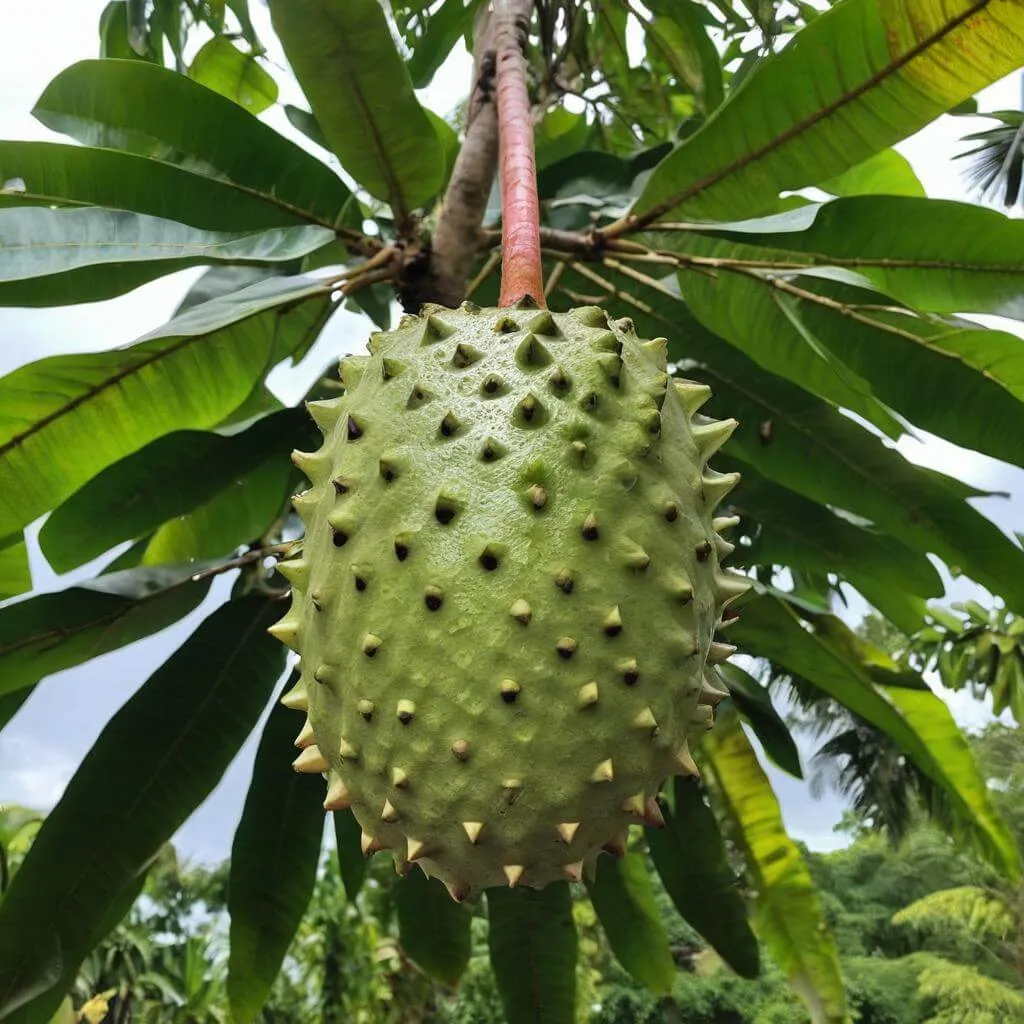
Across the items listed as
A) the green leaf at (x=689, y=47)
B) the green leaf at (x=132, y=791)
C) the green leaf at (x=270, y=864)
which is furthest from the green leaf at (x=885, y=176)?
the green leaf at (x=270, y=864)

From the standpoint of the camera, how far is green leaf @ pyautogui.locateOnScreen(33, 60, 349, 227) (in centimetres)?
146

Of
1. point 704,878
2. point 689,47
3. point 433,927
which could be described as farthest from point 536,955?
point 689,47

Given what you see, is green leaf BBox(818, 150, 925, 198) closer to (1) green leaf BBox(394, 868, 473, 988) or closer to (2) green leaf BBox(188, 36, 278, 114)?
(2) green leaf BBox(188, 36, 278, 114)

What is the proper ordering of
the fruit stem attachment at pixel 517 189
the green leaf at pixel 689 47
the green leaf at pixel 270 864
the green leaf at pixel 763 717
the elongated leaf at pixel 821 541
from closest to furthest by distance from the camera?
the fruit stem attachment at pixel 517 189, the green leaf at pixel 270 864, the elongated leaf at pixel 821 541, the green leaf at pixel 763 717, the green leaf at pixel 689 47

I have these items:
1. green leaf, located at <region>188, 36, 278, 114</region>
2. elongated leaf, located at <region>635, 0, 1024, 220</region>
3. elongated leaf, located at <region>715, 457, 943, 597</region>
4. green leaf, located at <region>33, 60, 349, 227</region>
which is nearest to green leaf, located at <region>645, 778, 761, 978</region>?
elongated leaf, located at <region>715, 457, 943, 597</region>

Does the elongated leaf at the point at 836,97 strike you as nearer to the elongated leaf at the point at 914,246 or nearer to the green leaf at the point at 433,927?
the elongated leaf at the point at 914,246

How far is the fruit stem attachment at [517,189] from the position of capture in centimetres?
104

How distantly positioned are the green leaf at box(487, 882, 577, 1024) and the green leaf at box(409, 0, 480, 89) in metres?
1.78

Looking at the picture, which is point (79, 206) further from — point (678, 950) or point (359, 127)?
point (678, 950)

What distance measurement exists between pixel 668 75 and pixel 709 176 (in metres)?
1.64

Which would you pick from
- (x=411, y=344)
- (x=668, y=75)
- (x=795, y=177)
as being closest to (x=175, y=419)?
(x=411, y=344)

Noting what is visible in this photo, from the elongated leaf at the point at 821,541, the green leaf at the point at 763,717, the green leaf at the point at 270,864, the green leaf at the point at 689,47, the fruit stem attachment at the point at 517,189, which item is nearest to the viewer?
the fruit stem attachment at the point at 517,189

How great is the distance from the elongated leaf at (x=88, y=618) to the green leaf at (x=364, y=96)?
0.73 meters

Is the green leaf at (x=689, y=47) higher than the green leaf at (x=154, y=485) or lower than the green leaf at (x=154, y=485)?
higher
